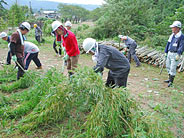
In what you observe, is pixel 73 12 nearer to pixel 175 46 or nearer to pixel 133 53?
pixel 133 53

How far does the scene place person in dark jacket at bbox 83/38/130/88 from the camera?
8.82 ft

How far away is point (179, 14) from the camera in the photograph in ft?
28.2

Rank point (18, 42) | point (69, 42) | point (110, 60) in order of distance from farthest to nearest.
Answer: point (69, 42)
point (18, 42)
point (110, 60)

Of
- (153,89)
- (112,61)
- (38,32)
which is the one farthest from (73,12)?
(112,61)

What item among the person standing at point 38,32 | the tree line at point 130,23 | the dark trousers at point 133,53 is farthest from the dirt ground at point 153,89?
the person standing at point 38,32

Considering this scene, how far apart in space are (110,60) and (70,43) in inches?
65.5

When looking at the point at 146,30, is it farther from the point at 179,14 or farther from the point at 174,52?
the point at 174,52

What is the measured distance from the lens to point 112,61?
2.92 m

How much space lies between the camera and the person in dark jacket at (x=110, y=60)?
2689mm

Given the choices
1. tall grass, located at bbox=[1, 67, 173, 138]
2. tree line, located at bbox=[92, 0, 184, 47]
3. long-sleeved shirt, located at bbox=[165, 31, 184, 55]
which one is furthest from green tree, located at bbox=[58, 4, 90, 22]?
tall grass, located at bbox=[1, 67, 173, 138]

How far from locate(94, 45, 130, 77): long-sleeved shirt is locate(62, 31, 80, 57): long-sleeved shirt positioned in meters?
1.55

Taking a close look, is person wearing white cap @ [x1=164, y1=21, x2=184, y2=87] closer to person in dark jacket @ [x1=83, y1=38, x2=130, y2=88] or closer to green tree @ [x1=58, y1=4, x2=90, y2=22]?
person in dark jacket @ [x1=83, y1=38, x2=130, y2=88]

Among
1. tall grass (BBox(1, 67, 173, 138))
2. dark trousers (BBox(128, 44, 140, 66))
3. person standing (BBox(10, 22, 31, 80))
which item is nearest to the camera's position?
tall grass (BBox(1, 67, 173, 138))

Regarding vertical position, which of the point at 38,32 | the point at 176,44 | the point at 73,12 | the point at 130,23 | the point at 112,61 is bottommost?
the point at 112,61
